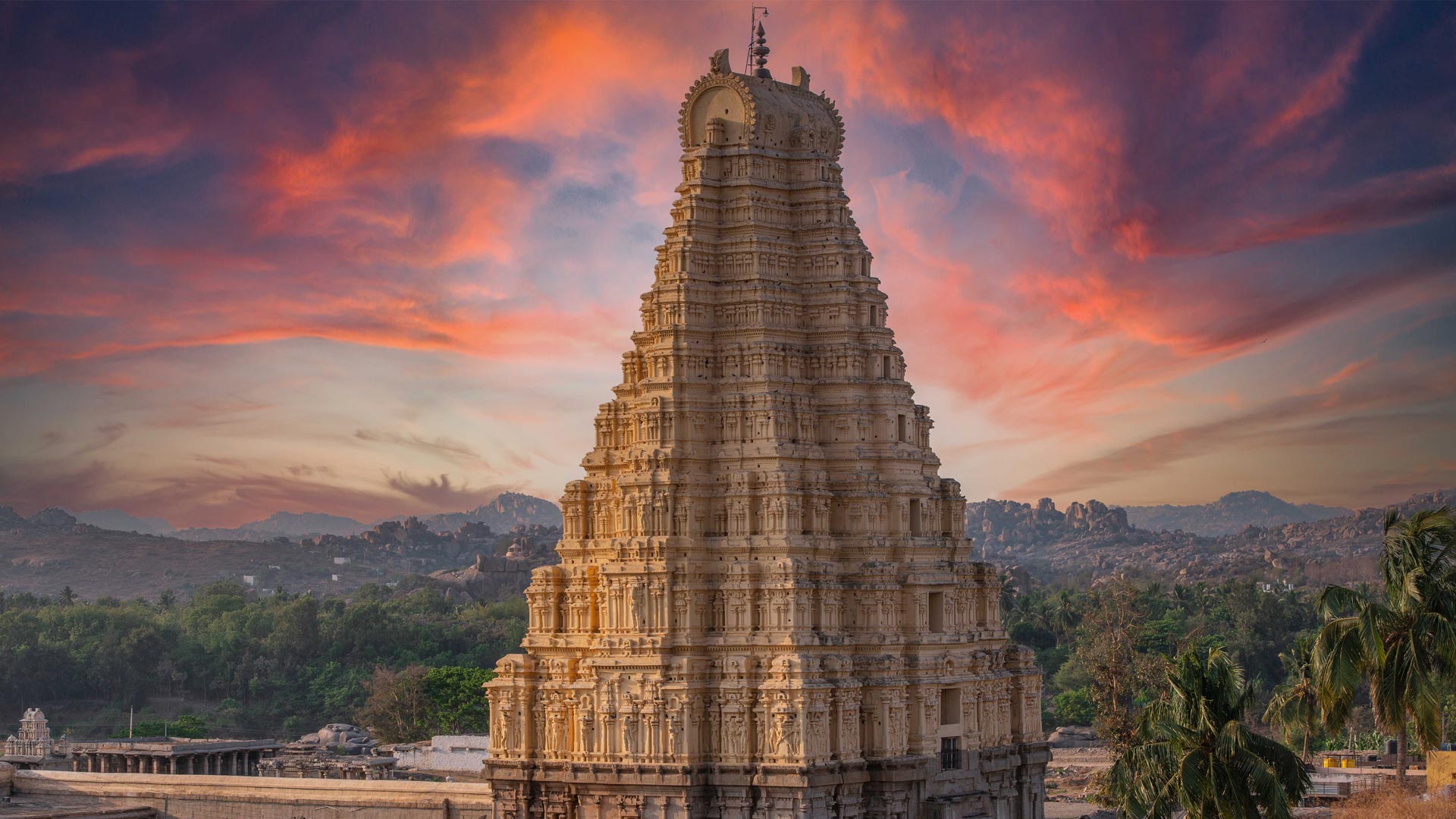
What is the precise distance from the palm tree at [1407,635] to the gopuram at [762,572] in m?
7.79

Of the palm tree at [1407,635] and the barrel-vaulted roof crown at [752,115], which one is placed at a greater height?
the barrel-vaulted roof crown at [752,115]

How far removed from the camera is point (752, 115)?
140 ft

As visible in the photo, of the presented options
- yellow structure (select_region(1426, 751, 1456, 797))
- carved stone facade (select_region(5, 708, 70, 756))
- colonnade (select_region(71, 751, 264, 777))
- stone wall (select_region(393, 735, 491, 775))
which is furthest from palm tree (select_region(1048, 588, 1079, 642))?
carved stone facade (select_region(5, 708, 70, 756))

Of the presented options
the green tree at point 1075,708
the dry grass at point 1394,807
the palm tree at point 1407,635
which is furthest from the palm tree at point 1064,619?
the palm tree at point 1407,635

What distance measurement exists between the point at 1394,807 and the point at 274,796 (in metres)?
25.1

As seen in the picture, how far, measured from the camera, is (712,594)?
3991 centimetres

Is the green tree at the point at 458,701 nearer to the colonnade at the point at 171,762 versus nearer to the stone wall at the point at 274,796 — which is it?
the colonnade at the point at 171,762

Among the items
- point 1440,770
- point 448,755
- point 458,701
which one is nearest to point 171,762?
point 448,755

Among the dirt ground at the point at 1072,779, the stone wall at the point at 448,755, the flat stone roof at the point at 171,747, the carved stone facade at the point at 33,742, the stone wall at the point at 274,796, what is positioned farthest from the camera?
the carved stone facade at the point at 33,742

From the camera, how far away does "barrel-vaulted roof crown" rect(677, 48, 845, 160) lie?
42969 millimetres

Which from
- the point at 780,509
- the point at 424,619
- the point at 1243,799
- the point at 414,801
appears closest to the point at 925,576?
the point at 780,509

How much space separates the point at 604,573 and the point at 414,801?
8881mm

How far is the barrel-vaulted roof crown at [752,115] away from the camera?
4297cm

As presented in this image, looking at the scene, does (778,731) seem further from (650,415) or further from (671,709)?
(650,415)
